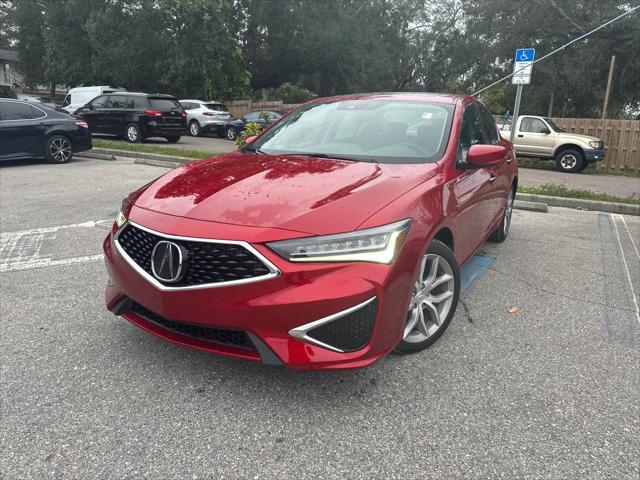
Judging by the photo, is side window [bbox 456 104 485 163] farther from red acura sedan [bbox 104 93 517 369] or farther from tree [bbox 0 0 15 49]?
tree [bbox 0 0 15 49]

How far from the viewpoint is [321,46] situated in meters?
30.1

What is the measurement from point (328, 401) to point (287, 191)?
1.12 meters

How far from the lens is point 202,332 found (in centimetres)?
247

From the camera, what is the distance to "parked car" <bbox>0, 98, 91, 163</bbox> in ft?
33.3

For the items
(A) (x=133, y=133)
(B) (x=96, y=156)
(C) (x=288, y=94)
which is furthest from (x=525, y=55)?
(C) (x=288, y=94)

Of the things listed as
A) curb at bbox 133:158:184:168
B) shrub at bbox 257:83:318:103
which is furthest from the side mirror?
shrub at bbox 257:83:318:103

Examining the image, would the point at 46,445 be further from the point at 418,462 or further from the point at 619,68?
the point at 619,68

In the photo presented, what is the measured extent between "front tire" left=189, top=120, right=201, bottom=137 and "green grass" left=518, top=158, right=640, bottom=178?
42.9ft

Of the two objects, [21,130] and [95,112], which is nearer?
[21,130]

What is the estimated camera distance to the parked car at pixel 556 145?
1430cm

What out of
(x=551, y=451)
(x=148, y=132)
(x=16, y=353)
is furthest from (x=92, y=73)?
(x=551, y=451)

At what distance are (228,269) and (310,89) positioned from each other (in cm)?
3695

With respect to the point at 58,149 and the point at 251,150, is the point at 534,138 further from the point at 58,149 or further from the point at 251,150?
the point at 251,150

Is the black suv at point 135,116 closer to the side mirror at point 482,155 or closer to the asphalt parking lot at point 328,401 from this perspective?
the asphalt parking lot at point 328,401
